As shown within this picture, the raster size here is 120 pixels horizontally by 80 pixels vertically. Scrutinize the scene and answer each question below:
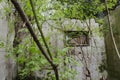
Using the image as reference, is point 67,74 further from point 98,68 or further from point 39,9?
point 98,68

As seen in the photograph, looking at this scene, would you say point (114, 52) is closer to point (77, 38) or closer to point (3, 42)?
point (77, 38)

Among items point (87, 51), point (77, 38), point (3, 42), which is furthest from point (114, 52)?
point (3, 42)

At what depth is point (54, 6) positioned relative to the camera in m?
4.44

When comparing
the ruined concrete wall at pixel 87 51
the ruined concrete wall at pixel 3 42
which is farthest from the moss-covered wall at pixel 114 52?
the ruined concrete wall at pixel 3 42

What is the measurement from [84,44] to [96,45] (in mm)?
391

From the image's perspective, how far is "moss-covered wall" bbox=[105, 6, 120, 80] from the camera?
560cm

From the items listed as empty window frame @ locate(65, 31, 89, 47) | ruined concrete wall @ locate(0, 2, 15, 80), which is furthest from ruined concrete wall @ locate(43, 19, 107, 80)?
ruined concrete wall @ locate(0, 2, 15, 80)

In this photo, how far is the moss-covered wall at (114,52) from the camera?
560cm

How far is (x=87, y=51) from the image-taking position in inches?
245

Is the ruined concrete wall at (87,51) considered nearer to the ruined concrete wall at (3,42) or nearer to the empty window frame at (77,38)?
the empty window frame at (77,38)

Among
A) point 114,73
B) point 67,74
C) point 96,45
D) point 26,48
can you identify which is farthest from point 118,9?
point 26,48

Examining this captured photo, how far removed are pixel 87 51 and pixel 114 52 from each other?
0.82 m

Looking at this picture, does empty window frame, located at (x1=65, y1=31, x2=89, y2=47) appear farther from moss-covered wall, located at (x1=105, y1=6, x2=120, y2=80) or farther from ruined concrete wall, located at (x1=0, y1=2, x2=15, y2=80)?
ruined concrete wall, located at (x1=0, y1=2, x2=15, y2=80)

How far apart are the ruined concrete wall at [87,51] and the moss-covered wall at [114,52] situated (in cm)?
19
